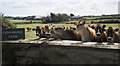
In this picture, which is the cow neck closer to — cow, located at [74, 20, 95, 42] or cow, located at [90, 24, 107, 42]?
cow, located at [74, 20, 95, 42]

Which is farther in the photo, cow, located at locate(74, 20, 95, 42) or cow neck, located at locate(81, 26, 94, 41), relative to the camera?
cow, located at locate(74, 20, 95, 42)

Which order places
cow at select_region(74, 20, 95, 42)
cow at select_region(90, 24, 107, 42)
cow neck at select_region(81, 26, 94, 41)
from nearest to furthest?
cow at select_region(90, 24, 107, 42)
cow neck at select_region(81, 26, 94, 41)
cow at select_region(74, 20, 95, 42)

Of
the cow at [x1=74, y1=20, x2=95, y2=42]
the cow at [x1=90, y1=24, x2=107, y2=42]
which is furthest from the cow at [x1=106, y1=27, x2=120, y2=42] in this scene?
the cow at [x1=74, y1=20, x2=95, y2=42]

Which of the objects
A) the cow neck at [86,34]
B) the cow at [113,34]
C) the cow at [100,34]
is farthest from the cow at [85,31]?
the cow at [113,34]

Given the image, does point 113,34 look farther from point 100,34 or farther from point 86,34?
point 86,34

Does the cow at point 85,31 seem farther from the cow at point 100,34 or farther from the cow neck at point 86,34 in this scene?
the cow at point 100,34

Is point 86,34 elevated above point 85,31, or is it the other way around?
point 85,31

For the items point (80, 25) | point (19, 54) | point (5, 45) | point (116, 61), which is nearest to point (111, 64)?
point (116, 61)

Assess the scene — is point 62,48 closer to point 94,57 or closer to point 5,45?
point 94,57

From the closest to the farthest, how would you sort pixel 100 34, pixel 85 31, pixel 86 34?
pixel 100 34
pixel 86 34
pixel 85 31

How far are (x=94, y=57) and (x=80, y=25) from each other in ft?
12.1

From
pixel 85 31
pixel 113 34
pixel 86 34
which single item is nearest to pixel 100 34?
pixel 113 34

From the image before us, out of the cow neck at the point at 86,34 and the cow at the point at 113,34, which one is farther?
the cow neck at the point at 86,34

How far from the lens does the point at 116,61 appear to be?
7.87 meters
